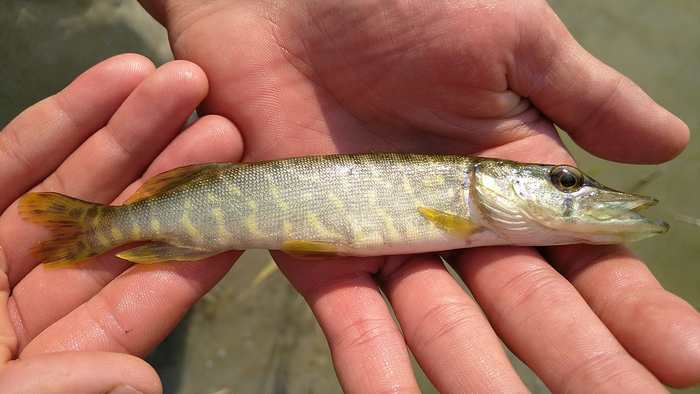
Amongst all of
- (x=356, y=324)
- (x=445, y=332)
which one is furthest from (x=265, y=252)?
(x=445, y=332)

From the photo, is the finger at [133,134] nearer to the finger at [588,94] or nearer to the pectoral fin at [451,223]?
the pectoral fin at [451,223]

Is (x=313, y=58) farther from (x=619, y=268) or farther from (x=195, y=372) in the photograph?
(x=195, y=372)

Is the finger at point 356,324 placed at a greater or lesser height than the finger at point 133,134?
lesser

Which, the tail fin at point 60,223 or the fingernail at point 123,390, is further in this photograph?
the tail fin at point 60,223

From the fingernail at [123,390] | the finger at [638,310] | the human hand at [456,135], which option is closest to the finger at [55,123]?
the human hand at [456,135]

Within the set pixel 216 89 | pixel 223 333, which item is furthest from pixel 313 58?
pixel 223 333

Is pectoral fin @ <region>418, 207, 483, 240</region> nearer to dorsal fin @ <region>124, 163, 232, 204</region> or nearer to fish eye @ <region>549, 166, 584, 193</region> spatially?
fish eye @ <region>549, 166, 584, 193</region>

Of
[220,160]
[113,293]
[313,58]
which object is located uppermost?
[313,58]
